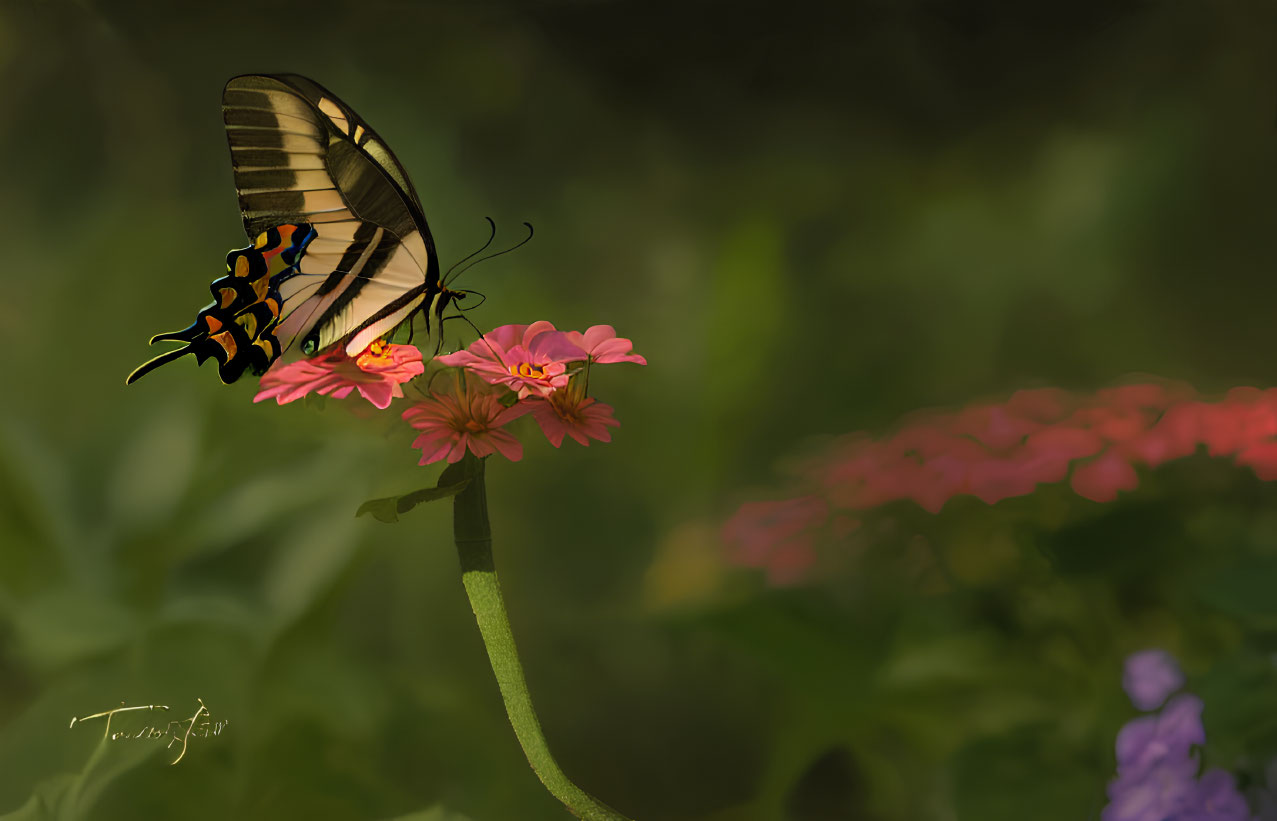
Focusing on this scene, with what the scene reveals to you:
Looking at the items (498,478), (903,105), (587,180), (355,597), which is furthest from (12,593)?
(903,105)

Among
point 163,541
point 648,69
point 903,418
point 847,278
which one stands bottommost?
point 163,541

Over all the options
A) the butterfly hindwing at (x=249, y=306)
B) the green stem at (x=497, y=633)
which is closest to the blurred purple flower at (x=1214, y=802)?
the green stem at (x=497, y=633)

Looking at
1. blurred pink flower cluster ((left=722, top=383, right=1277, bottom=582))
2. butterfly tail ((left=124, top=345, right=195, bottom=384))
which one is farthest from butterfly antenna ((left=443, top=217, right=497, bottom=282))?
blurred pink flower cluster ((left=722, top=383, right=1277, bottom=582))

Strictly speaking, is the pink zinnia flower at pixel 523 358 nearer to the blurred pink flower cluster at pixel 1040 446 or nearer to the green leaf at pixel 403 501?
the green leaf at pixel 403 501

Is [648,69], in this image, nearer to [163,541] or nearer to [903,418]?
[903,418]

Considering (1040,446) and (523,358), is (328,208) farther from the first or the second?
(1040,446)
